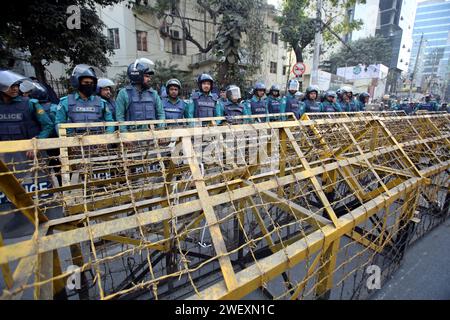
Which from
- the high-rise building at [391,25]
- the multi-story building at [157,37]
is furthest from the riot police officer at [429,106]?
the high-rise building at [391,25]

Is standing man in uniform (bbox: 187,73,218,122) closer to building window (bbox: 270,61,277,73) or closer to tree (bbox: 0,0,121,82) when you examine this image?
tree (bbox: 0,0,121,82)

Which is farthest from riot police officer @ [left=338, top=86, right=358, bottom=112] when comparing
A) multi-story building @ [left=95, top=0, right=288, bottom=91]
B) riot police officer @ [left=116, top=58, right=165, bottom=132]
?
multi-story building @ [left=95, top=0, right=288, bottom=91]

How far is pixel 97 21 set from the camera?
8617 millimetres

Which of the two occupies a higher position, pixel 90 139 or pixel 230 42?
pixel 230 42

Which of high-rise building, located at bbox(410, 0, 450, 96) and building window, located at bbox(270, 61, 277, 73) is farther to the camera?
high-rise building, located at bbox(410, 0, 450, 96)

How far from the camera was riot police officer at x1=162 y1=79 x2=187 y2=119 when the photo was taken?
4.83m

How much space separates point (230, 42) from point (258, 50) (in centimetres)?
624

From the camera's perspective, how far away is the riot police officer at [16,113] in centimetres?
335

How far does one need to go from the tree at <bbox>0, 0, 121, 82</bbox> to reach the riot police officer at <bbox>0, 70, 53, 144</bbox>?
5.02m

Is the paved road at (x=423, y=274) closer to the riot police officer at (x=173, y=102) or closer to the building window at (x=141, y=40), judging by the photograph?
the riot police officer at (x=173, y=102)

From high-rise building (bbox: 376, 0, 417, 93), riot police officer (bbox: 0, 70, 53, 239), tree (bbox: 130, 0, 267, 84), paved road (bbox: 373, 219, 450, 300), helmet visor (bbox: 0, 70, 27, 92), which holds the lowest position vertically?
paved road (bbox: 373, 219, 450, 300)

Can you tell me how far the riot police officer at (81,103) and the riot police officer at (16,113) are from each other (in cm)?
27
